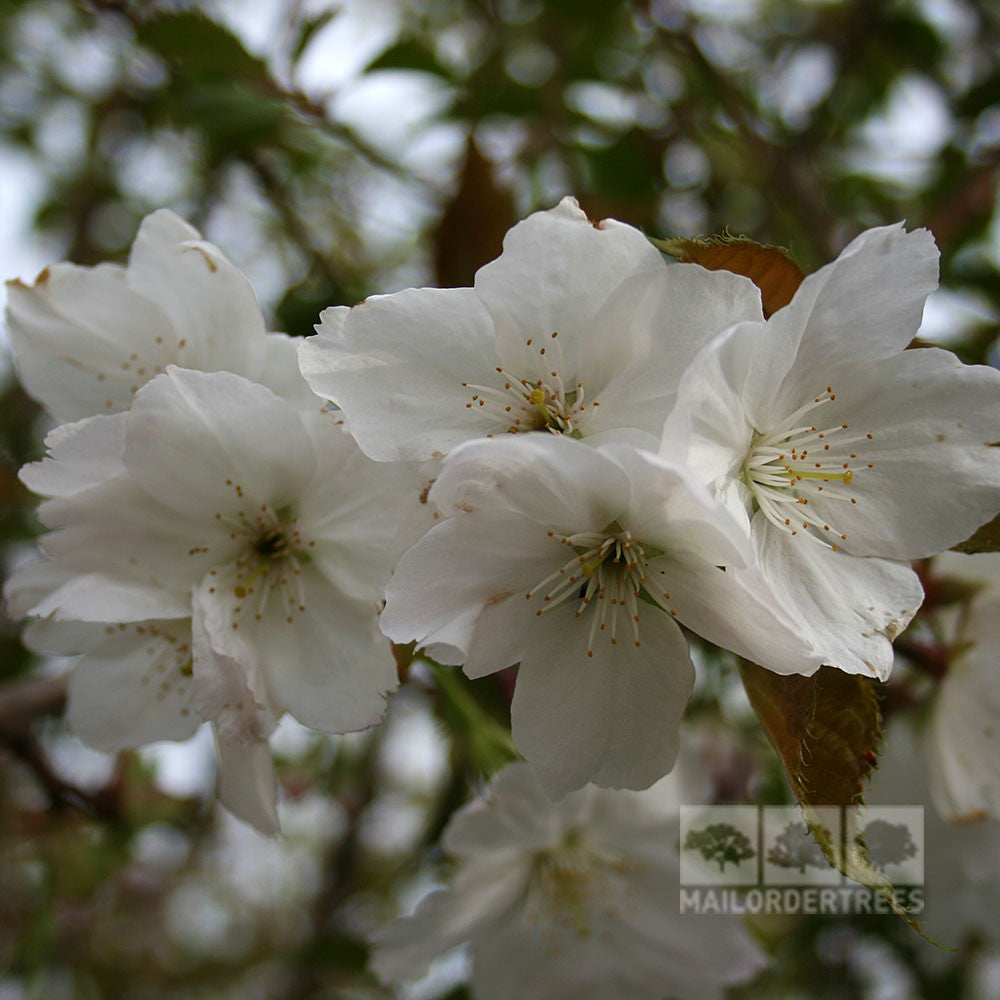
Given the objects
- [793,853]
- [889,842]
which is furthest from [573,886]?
[889,842]

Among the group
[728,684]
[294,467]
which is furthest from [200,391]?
[728,684]

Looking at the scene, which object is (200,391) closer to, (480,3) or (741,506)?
(741,506)

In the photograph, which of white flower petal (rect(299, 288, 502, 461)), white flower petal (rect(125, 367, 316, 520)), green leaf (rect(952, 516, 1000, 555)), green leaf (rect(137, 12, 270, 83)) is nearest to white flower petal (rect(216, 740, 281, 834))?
white flower petal (rect(125, 367, 316, 520))

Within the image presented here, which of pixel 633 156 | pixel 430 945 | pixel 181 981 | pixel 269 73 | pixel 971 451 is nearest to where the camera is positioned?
pixel 971 451

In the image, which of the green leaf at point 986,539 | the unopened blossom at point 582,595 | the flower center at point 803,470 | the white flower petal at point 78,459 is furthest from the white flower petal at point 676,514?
the white flower petal at point 78,459

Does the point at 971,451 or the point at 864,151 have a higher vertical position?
the point at 971,451

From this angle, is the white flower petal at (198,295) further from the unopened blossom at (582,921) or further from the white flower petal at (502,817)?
the unopened blossom at (582,921)

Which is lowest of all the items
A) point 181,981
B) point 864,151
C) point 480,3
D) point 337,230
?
point 181,981
